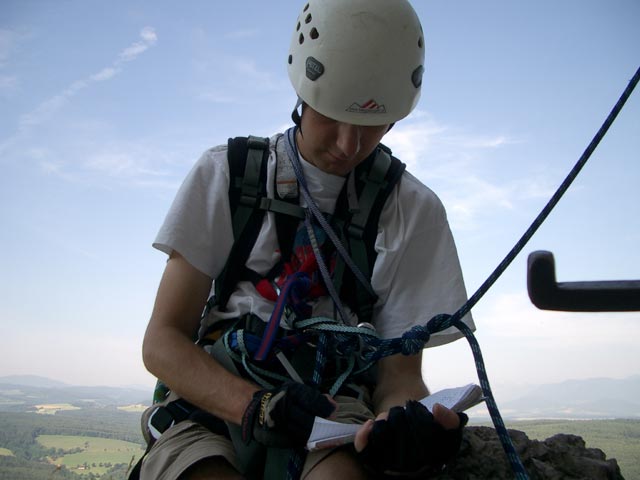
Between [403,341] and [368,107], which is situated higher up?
[368,107]

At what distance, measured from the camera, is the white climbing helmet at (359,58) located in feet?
8.79

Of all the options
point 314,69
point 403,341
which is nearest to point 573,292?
point 403,341

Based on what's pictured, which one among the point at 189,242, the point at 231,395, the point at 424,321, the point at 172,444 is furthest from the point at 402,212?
the point at 172,444

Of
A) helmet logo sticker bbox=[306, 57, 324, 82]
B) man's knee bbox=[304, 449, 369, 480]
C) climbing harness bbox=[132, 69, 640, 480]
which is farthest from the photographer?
helmet logo sticker bbox=[306, 57, 324, 82]

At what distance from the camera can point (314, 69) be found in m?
2.75

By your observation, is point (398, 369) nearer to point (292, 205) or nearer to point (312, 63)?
point (292, 205)

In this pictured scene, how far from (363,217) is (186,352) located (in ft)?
3.08

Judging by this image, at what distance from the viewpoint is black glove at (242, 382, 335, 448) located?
2.08 m

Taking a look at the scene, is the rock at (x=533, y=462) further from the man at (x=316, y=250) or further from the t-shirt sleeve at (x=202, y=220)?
the t-shirt sleeve at (x=202, y=220)

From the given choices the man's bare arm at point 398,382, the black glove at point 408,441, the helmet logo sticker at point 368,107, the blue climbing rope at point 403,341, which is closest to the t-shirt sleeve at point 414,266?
the man's bare arm at point 398,382

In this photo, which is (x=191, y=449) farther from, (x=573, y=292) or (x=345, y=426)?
(x=573, y=292)

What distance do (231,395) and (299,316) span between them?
0.47 meters

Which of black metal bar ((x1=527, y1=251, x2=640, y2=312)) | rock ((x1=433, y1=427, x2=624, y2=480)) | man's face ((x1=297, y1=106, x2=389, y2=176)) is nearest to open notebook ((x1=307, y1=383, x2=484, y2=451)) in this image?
rock ((x1=433, y1=427, x2=624, y2=480))

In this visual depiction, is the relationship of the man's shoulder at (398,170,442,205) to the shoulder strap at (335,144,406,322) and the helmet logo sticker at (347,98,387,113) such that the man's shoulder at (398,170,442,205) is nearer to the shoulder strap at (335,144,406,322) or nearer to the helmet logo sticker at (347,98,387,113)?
the shoulder strap at (335,144,406,322)
